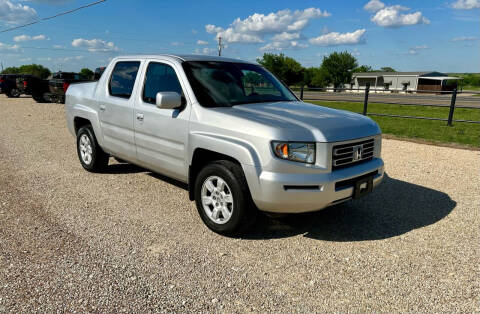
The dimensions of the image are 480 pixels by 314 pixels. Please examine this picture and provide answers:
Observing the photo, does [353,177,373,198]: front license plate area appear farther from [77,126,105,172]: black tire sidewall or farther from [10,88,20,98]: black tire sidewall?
[10,88,20,98]: black tire sidewall

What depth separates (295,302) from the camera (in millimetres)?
2729

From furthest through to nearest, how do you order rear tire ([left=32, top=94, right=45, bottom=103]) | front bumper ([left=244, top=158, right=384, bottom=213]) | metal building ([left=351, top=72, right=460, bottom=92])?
metal building ([left=351, top=72, right=460, bottom=92]), rear tire ([left=32, top=94, right=45, bottom=103]), front bumper ([left=244, top=158, right=384, bottom=213])

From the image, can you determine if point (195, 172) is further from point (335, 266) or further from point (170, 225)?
point (335, 266)

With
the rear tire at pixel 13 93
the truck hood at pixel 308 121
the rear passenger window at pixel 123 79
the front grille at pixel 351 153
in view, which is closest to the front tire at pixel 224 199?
the truck hood at pixel 308 121

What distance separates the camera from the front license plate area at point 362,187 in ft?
Answer: 11.8

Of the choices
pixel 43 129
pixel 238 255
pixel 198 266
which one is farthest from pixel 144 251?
pixel 43 129

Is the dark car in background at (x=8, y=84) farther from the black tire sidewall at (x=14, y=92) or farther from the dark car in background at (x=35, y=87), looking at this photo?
the dark car in background at (x=35, y=87)

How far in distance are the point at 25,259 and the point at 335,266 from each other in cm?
268

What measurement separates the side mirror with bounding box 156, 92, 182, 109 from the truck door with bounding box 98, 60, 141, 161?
990 mm

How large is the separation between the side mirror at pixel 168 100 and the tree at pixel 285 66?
64375mm

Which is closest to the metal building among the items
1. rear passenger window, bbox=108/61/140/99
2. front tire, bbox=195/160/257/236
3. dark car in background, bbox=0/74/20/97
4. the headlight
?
dark car in background, bbox=0/74/20/97

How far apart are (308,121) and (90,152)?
380 cm

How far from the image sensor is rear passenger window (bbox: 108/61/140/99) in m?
4.83

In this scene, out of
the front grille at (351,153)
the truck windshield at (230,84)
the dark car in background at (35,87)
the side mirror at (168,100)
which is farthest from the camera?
the dark car in background at (35,87)
